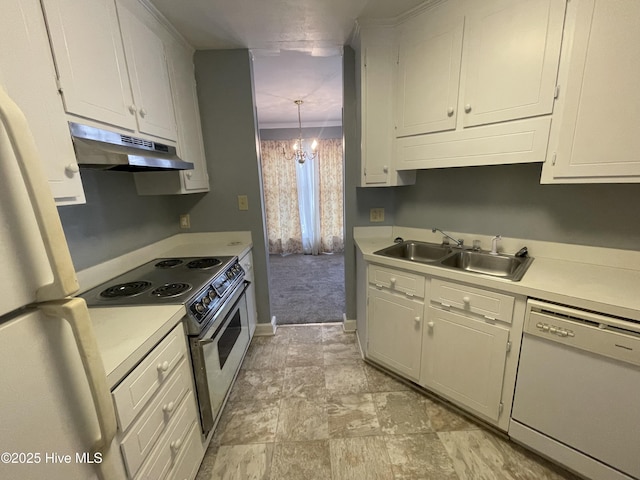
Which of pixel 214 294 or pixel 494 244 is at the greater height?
pixel 494 244

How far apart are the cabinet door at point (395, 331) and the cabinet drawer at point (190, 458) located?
124 cm

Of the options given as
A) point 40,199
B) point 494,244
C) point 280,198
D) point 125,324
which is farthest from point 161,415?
point 280,198

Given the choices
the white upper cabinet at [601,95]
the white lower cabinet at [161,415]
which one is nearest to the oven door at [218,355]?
the white lower cabinet at [161,415]

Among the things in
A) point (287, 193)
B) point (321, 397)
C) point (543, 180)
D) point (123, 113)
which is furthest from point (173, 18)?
point (287, 193)

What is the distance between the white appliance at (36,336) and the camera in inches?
18.7

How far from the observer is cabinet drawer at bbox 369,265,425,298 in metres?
1.70

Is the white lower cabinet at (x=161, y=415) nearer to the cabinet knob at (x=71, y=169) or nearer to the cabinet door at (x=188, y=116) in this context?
the cabinet knob at (x=71, y=169)

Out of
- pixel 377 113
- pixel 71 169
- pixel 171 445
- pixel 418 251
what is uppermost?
pixel 377 113

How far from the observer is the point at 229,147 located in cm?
231

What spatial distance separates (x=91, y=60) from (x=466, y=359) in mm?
2356

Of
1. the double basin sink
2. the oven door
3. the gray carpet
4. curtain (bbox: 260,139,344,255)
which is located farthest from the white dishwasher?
curtain (bbox: 260,139,344,255)

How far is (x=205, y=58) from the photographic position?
85.5 inches

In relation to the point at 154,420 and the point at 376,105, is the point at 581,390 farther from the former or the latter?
the point at 376,105

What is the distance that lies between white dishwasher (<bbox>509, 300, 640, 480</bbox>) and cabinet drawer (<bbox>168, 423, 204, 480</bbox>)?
1.65 meters
